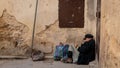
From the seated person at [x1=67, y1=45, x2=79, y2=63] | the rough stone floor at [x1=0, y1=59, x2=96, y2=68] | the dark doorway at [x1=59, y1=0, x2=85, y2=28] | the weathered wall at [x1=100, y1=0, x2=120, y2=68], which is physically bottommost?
the rough stone floor at [x1=0, y1=59, x2=96, y2=68]

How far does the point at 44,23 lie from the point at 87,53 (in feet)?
4.87

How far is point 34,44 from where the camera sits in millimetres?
8648

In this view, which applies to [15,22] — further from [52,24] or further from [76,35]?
[76,35]

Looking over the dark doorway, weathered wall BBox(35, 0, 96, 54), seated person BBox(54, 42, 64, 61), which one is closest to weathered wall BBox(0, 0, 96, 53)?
weathered wall BBox(35, 0, 96, 54)

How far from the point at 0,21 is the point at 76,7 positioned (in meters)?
1.98

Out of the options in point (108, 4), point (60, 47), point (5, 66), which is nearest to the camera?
point (108, 4)

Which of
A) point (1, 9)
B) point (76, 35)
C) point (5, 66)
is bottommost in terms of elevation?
point (5, 66)

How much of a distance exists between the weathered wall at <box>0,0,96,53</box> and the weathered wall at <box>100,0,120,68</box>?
558 centimetres

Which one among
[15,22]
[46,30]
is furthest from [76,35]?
[15,22]

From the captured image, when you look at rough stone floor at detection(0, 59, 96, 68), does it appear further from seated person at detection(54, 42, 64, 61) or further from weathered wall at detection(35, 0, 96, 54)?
weathered wall at detection(35, 0, 96, 54)

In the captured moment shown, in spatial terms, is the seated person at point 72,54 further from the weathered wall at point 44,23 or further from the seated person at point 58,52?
the weathered wall at point 44,23

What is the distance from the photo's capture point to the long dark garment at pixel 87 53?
25.5 feet

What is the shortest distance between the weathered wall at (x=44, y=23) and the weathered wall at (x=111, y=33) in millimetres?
5583

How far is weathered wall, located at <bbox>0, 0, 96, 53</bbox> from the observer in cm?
855
